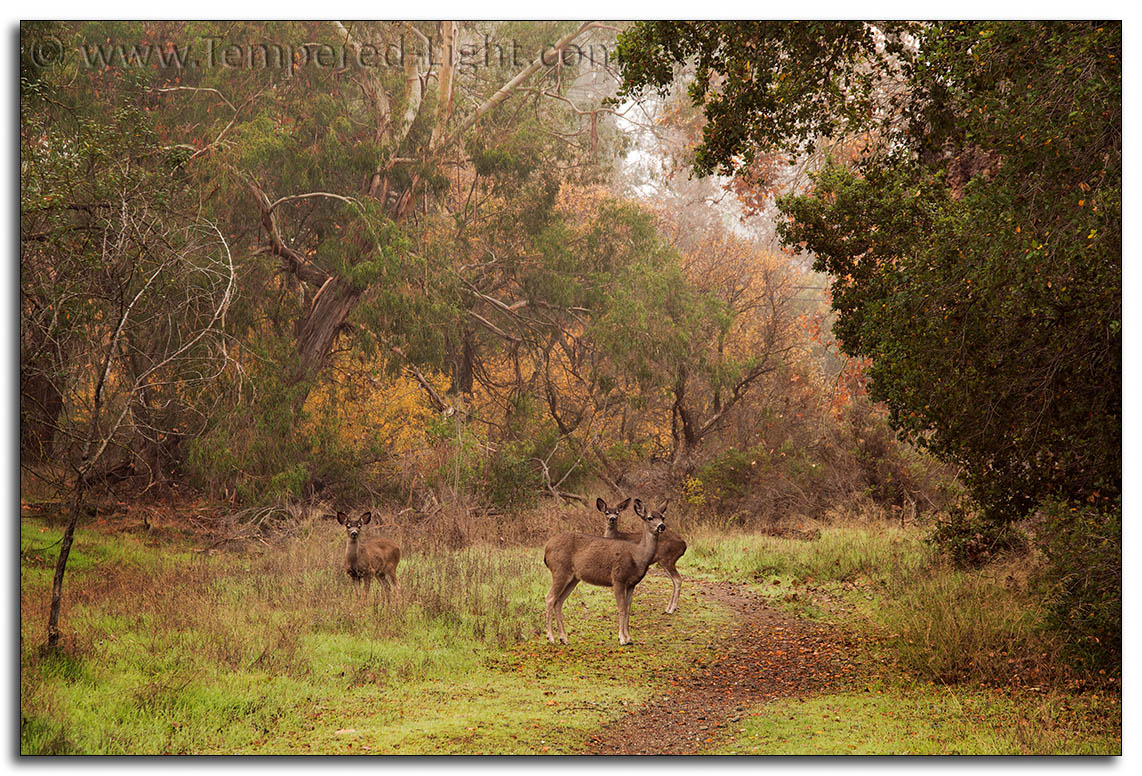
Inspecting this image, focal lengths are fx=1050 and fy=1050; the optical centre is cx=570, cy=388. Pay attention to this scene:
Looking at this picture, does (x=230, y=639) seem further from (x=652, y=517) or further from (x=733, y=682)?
(x=733, y=682)

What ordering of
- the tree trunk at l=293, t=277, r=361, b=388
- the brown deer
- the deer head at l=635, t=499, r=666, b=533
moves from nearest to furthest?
1. the deer head at l=635, t=499, r=666, b=533
2. the brown deer
3. the tree trunk at l=293, t=277, r=361, b=388

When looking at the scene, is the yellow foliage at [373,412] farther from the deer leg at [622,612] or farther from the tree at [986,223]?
the tree at [986,223]

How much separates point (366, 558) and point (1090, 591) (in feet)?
21.9

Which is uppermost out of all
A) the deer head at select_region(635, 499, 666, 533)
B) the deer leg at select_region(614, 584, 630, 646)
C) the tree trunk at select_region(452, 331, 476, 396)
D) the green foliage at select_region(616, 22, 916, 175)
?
the green foliage at select_region(616, 22, 916, 175)

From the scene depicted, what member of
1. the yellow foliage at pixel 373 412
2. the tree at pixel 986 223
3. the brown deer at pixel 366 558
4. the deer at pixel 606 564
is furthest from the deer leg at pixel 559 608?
the yellow foliage at pixel 373 412

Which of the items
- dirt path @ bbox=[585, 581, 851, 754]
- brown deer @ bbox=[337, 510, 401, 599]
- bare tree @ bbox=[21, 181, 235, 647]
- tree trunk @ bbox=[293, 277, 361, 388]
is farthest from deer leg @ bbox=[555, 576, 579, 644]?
tree trunk @ bbox=[293, 277, 361, 388]

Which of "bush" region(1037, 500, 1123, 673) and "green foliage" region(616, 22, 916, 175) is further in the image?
"green foliage" region(616, 22, 916, 175)

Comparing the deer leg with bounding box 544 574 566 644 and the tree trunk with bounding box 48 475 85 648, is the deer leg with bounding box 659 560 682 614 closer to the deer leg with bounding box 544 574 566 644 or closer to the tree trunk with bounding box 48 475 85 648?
the deer leg with bounding box 544 574 566 644

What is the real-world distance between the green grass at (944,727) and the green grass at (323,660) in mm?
1133

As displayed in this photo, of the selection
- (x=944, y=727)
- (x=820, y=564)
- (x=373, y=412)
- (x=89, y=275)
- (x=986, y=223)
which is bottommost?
(x=820, y=564)

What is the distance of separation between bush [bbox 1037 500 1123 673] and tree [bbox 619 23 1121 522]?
2.05 feet

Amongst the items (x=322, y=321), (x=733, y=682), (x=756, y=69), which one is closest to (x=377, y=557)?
(x=733, y=682)

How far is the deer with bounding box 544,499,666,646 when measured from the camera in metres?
9.22

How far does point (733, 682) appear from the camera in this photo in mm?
8086
